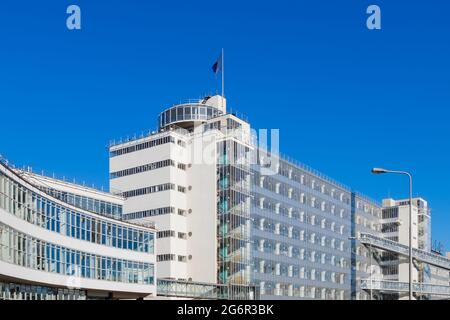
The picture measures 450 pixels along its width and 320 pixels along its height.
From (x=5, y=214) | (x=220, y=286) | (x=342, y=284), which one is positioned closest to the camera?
(x=5, y=214)

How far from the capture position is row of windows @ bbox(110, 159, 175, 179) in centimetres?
10812

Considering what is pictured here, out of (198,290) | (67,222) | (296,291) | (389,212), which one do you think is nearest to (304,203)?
(296,291)

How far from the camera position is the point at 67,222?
63781mm

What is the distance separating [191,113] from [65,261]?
60.8 meters

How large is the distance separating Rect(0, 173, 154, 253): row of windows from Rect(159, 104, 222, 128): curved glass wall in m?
40.5

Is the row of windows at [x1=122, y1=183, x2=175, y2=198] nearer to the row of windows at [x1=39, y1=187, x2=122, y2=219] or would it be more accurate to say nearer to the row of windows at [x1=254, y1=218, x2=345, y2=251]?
the row of windows at [x1=39, y1=187, x2=122, y2=219]

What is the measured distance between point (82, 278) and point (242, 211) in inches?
1780

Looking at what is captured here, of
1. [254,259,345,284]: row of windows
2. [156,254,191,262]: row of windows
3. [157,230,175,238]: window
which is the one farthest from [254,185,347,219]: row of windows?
[156,254,191,262]: row of windows

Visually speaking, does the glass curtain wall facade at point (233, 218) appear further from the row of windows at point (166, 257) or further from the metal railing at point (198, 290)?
the row of windows at point (166, 257)

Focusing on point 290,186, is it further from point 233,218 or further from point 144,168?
point 144,168
